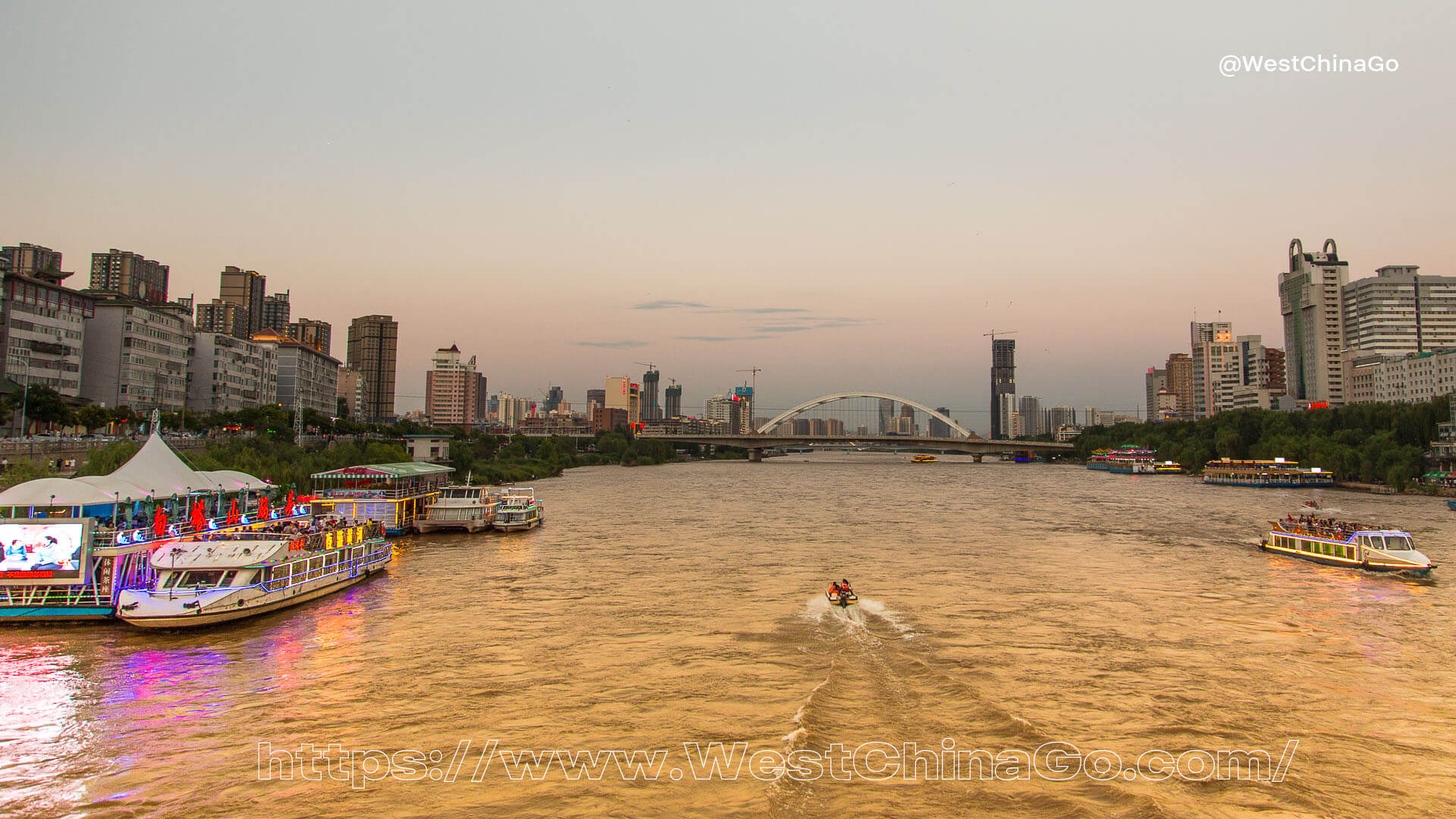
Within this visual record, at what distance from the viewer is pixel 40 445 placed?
4122 cm

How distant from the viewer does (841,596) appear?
23.6 metres

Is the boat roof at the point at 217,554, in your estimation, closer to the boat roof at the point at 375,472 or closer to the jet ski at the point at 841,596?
the jet ski at the point at 841,596

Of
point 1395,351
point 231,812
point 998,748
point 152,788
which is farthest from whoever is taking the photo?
point 1395,351

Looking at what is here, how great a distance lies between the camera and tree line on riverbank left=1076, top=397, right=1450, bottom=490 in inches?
3024

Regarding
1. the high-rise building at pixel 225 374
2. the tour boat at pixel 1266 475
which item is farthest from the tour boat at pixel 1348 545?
the high-rise building at pixel 225 374

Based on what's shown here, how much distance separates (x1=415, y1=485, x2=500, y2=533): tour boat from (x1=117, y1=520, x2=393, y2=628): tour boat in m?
15.8

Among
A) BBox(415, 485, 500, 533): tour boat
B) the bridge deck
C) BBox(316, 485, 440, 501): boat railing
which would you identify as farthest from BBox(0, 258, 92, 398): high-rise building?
the bridge deck

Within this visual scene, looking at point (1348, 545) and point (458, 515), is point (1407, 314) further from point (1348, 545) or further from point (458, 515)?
point (458, 515)

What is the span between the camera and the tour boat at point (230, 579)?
65.2 feet

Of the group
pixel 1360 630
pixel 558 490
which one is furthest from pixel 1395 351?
pixel 1360 630

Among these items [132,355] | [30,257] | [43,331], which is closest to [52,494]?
[43,331]

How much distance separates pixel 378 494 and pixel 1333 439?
312ft

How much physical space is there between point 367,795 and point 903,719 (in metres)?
8.43

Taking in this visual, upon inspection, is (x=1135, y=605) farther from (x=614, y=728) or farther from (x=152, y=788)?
(x=152, y=788)
